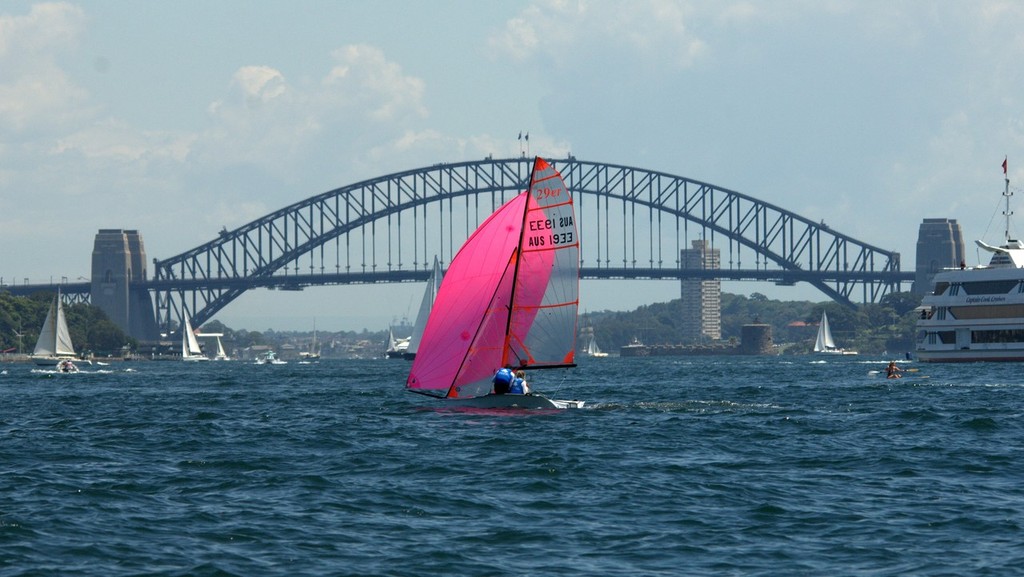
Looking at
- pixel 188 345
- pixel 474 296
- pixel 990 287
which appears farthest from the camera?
pixel 188 345

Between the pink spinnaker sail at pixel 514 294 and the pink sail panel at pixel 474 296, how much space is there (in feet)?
0.07

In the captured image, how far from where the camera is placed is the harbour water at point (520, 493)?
655 inches

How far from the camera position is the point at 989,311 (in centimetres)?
8069

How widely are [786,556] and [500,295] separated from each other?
18.2 m

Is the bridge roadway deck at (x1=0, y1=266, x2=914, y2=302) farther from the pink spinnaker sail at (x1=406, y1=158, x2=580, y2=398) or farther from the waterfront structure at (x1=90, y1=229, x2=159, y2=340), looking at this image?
the pink spinnaker sail at (x1=406, y1=158, x2=580, y2=398)

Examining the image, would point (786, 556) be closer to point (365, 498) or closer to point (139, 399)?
point (365, 498)

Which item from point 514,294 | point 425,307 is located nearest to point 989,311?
point 425,307

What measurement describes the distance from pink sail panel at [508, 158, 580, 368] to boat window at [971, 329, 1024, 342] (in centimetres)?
5171

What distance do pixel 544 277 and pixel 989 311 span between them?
52.5 meters

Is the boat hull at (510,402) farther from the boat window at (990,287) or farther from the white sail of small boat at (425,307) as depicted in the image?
the white sail of small boat at (425,307)

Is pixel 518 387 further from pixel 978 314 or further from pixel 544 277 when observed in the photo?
pixel 978 314

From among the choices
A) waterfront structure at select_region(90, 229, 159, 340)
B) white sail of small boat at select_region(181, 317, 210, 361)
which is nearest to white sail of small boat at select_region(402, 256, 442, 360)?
white sail of small boat at select_region(181, 317, 210, 361)

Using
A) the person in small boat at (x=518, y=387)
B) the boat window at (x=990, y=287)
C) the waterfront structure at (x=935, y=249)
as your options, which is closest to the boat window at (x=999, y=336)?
the boat window at (x=990, y=287)

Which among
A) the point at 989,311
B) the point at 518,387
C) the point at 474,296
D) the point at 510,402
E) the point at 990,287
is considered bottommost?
the point at 510,402
